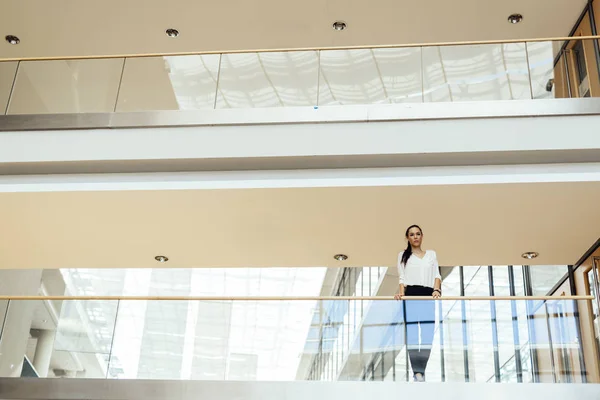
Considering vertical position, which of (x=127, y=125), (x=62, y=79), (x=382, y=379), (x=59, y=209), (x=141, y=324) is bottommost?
(x=382, y=379)

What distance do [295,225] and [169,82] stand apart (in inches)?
116

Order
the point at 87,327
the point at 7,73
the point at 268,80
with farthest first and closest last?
1. the point at 7,73
2. the point at 268,80
3. the point at 87,327

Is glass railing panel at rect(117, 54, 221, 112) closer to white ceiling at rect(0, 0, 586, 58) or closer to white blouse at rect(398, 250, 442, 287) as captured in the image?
white ceiling at rect(0, 0, 586, 58)

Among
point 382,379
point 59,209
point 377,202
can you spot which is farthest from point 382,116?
point 59,209

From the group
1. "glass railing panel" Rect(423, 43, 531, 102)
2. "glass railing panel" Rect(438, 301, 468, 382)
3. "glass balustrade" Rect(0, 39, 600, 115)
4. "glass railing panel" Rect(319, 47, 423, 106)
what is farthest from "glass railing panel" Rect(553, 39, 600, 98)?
"glass railing panel" Rect(438, 301, 468, 382)

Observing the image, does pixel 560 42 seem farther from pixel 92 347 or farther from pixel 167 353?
pixel 92 347

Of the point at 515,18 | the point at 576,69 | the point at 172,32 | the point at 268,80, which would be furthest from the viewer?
the point at 172,32

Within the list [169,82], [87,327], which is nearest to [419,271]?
[87,327]

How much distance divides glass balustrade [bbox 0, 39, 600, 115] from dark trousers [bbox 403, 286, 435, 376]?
2654mm

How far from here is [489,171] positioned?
8.39 m

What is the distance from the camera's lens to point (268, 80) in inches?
375

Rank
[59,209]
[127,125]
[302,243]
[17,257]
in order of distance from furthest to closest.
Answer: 1. [17,257]
2. [302,243]
3. [59,209]
4. [127,125]

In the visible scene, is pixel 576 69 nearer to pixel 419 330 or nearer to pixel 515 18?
pixel 515 18

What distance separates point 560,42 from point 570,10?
2514mm
